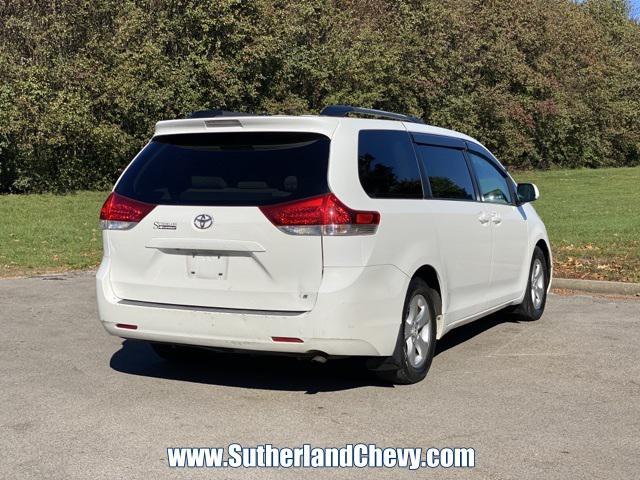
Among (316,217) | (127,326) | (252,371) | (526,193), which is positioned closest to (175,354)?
(252,371)

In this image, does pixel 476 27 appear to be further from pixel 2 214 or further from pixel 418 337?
pixel 418 337

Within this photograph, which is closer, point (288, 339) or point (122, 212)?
A: point (288, 339)

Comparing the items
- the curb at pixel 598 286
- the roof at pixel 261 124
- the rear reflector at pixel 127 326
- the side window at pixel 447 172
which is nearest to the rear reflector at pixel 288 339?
the rear reflector at pixel 127 326

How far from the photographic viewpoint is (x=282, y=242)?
5.29 metres

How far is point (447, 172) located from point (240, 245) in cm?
223

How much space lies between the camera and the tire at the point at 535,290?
8508 mm

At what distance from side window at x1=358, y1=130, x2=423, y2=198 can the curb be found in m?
5.13

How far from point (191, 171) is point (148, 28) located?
24.6 metres

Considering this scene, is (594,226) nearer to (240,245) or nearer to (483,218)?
(483,218)

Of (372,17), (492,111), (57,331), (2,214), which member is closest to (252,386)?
(57,331)

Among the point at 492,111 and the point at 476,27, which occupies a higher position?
the point at 476,27

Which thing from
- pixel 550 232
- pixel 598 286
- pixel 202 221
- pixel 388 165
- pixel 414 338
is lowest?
pixel 550 232

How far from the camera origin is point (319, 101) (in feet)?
109

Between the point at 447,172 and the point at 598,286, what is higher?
the point at 447,172
